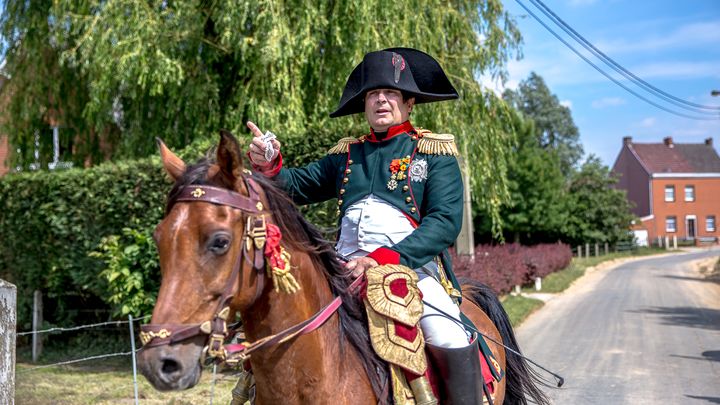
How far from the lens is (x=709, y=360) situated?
34.5ft

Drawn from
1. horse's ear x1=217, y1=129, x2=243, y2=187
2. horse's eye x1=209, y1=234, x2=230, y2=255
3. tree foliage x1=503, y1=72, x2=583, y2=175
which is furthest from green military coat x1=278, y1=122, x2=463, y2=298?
tree foliage x1=503, y1=72, x2=583, y2=175

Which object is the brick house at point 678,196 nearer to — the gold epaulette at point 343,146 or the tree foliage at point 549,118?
the tree foliage at point 549,118

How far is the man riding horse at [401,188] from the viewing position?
3082 mm

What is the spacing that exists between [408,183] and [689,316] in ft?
50.4

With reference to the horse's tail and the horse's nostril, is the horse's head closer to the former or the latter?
the horse's nostril

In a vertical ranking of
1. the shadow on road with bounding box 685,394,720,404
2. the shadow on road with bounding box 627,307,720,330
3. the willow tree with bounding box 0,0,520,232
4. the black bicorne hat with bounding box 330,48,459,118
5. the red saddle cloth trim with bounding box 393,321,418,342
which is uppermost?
the willow tree with bounding box 0,0,520,232

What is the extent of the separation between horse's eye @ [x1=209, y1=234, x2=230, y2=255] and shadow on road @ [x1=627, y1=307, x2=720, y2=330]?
14493 mm

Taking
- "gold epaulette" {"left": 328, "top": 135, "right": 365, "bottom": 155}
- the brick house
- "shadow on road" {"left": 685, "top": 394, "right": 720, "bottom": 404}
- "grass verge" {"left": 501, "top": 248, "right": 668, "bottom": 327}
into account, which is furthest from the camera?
the brick house

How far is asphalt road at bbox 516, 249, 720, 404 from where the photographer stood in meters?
8.46

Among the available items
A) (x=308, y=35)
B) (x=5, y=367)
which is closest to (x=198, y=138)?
(x=308, y=35)

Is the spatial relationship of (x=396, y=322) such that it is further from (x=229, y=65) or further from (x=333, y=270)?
(x=229, y=65)

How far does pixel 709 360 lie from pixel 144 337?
1074cm

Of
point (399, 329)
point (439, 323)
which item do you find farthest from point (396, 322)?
point (439, 323)

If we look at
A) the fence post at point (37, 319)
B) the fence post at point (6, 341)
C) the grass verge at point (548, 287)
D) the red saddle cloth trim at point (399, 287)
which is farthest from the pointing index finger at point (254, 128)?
the grass verge at point (548, 287)
